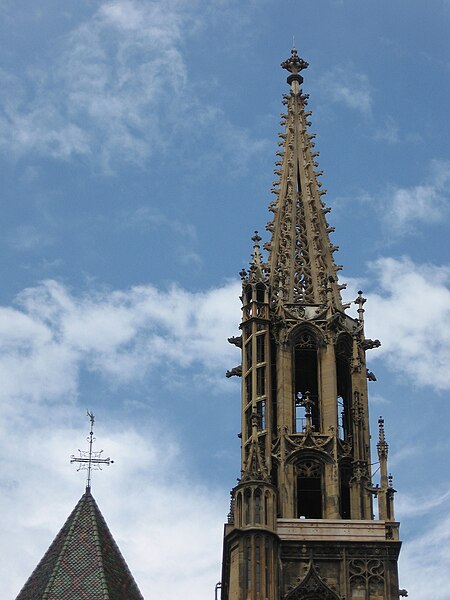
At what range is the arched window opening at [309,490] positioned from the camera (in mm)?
55062

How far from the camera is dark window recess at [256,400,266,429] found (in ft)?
182

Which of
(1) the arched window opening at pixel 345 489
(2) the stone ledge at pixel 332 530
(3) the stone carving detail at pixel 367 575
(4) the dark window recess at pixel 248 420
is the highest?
(4) the dark window recess at pixel 248 420

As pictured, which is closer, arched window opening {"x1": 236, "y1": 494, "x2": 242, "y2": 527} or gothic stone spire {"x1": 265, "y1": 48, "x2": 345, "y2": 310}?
arched window opening {"x1": 236, "y1": 494, "x2": 242, "y2": 527}

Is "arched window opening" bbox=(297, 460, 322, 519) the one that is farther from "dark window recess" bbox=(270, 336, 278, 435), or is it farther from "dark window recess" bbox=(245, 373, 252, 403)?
"dark window recess" bbox=(245, 373, 252, 403)

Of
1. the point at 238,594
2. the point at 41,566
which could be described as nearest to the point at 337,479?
the point at 238,594

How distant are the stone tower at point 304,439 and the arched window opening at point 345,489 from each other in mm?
30

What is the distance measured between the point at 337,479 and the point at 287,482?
4.95 feet

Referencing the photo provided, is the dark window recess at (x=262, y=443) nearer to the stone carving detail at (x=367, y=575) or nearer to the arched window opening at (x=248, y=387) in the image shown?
the arched window opening at (x=248, y=387)

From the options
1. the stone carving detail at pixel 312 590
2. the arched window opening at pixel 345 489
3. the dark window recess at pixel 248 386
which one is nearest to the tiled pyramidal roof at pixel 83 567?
the stone carving detail at pixel 312 590

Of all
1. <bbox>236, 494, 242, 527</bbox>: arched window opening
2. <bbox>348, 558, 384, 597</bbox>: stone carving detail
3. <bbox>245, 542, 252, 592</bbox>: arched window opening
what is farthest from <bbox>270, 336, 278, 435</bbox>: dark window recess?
<bbox>348, 558, 384, 597</bbox>: stone carving detail

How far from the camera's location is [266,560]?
51250 mm

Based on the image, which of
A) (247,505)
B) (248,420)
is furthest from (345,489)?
(247,505)

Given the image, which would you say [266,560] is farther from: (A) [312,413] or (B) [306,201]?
(B) [306,201]

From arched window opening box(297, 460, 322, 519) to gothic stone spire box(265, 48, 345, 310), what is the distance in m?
6.04
